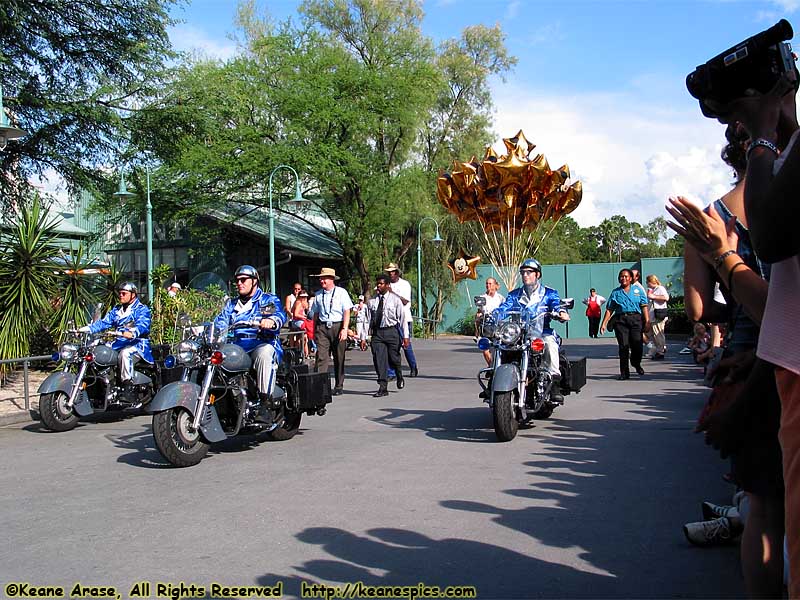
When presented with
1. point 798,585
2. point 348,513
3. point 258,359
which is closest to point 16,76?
point 258,359

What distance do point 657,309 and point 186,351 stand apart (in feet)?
43.6

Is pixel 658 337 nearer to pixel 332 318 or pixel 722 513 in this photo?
pixel 332 318

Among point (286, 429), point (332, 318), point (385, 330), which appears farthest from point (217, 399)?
point (332, 318)

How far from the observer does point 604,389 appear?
13344mm

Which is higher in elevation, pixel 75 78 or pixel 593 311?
pixel 75 78

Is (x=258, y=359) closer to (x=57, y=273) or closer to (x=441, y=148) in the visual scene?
(x=57, y=273)

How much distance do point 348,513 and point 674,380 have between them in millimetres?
9914

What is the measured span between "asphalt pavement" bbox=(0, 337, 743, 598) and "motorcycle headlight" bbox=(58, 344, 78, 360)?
36.6 inches

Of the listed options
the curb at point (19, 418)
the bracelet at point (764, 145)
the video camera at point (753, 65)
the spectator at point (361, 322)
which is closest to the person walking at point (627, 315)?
the curb at point (19, 418)

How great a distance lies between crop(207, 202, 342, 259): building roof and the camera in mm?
36000

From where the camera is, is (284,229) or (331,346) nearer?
(331,346)

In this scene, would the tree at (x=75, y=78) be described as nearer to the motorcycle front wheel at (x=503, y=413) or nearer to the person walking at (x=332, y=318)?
the person walking at (x=332, y=318)

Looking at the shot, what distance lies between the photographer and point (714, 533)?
4.82 meters

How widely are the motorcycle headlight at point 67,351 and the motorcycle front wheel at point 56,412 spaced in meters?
0.55
